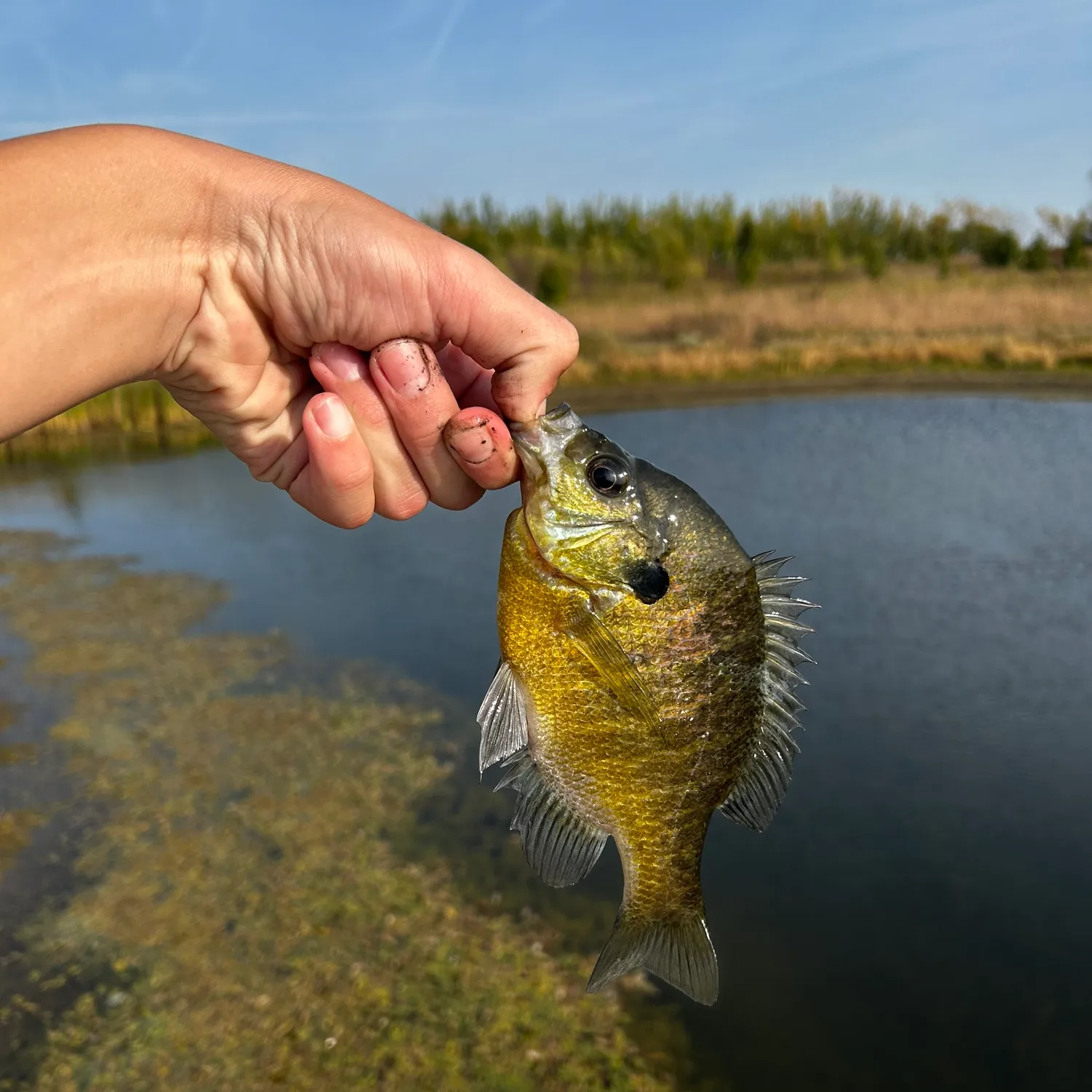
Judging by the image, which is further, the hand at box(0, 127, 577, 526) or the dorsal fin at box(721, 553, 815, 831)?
the dorsal fin at box(721, 553, 815, 831)

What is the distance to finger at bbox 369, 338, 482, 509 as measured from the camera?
2100mm

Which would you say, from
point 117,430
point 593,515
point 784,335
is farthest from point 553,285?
point 593,515

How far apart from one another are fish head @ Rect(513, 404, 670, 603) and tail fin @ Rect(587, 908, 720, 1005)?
2.21 feet

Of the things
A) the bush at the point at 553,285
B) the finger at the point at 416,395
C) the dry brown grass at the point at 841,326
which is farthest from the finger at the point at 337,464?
the bush at the point at 553,285

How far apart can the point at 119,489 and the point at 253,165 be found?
48.0 ft

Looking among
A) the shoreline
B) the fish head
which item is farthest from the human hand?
the shoreline

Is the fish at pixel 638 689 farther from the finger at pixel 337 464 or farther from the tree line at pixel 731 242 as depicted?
the tree line at pixel 731 242

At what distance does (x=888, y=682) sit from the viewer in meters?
7.14

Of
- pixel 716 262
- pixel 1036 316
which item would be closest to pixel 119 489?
pixel 1036 316

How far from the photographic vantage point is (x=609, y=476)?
6.06 feet

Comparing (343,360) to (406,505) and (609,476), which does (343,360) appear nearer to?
(406,505)

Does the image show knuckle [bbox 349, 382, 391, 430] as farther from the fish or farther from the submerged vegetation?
the submerged vegetation

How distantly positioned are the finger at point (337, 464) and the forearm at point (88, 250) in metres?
0.41

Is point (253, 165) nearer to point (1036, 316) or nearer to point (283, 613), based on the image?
point (283, 613)
